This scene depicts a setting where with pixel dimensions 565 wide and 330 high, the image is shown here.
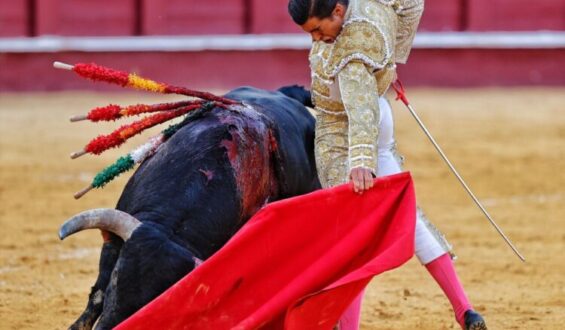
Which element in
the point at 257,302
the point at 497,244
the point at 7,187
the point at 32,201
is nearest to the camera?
the point at 257,302

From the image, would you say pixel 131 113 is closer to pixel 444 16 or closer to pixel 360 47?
pixel 360 47

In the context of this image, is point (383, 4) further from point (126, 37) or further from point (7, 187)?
point (126, 37)

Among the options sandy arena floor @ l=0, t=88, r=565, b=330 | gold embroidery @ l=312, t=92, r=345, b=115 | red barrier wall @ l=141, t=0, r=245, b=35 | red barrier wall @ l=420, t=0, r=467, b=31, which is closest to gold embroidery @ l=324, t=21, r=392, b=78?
gold embroidery @ l=312, t=92, r=345, b=115

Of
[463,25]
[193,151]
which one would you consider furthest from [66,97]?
[193,151]

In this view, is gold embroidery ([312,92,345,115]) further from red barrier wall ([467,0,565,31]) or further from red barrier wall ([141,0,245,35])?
red barrier wall ([467,0,565,31])

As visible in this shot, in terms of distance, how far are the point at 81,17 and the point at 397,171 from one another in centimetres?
820

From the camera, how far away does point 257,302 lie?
3.32 m

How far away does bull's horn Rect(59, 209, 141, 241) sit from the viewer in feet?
10.5

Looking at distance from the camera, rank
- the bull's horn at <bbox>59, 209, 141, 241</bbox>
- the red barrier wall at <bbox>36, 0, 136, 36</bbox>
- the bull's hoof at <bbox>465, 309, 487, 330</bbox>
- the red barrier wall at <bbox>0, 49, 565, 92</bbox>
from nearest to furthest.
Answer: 1. the bull's horn at <bbox>59, 209, 141, 241</bbox>
2. the bull's hoof at <bbox>465, 309, 487, 330</bbox>
3. the red barrier wall at <bbox>0, 49, 565, 92</bbox>
4. the red barrier wall at <bbox>36, 0, 136, 36</bbox>

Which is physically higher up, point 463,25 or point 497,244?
point 497,244

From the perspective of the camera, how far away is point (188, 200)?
3.40 metres

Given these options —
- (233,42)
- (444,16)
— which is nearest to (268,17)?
(233,42)

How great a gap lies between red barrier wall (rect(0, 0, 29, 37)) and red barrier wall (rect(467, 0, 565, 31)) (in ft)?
12.7

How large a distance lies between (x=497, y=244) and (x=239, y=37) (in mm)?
6167
